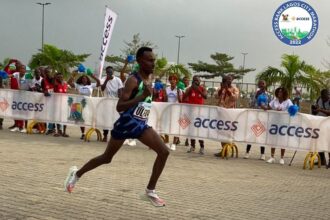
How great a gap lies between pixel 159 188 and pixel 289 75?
17.3 meters

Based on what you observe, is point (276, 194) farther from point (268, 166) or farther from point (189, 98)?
point (189, 98)

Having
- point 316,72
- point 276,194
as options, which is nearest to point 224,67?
point 316,72

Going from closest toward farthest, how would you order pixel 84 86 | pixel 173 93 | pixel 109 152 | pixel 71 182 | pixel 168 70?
pixel 109 152 → pixel 71 182 → pixel 173 93 → pixel 84 86 → pixel 168 70

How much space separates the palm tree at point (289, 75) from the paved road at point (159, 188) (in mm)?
12119

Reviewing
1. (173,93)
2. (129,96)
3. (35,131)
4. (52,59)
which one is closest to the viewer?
(129,96)

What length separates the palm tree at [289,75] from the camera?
2256 cm

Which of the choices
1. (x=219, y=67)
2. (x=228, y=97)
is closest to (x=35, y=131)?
(x=228, y=97)

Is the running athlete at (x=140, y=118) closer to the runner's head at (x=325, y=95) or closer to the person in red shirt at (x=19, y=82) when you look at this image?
the runner's head at (x=325, y=95)

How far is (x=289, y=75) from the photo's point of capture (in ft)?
74.4

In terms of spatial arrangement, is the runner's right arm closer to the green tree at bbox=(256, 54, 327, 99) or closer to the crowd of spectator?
the crowd of spectator

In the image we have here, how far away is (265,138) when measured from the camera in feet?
34.9

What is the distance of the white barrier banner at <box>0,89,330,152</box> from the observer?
10.3 meters

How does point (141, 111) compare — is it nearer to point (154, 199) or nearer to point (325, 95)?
point (154, 199)

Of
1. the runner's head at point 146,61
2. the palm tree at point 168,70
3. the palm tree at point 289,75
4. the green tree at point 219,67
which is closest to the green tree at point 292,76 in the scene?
the palm tree at point 289,75
